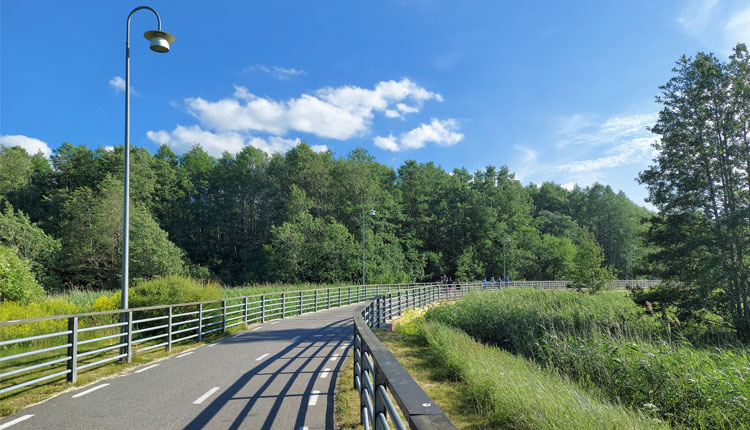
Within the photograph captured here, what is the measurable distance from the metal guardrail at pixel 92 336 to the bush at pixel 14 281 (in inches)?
104

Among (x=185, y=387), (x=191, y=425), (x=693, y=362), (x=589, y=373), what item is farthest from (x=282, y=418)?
(x=693, y=362)

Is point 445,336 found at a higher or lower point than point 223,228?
lower

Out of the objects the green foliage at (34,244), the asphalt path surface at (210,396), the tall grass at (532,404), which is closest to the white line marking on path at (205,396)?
the asphalt path surface at (210,396)

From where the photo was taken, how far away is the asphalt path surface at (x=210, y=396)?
5.66 metres

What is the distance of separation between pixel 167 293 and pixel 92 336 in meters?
2.21

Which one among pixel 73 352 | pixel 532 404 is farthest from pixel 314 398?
pixel 73 352

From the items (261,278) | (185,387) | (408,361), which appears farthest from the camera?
(261,278)

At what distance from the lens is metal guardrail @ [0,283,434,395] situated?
7.60 metres

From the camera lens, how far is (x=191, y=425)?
5551mm

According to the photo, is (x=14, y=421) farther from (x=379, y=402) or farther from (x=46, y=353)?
(x=379, y=402)

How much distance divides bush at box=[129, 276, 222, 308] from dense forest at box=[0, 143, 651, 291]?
35.5 meters

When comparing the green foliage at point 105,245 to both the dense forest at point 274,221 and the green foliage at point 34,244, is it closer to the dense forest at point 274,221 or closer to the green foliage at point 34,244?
the dense forest at point 274,221

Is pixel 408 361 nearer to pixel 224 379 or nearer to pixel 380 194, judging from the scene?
pixel 224 379

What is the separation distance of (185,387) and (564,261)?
243ft
